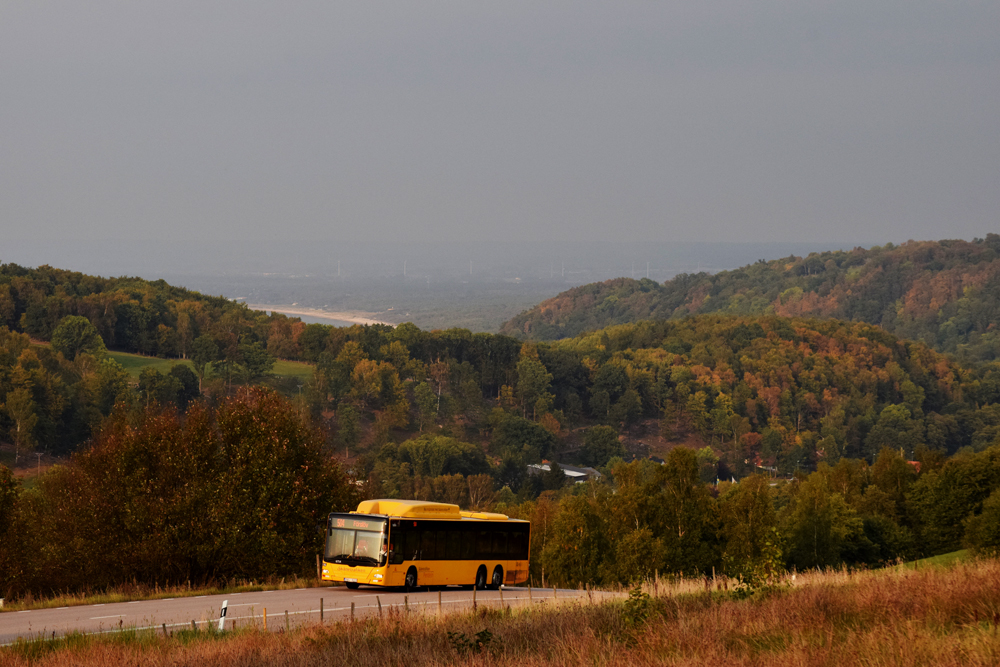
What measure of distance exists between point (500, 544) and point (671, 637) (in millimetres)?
21001

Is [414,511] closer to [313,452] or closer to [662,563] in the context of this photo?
[313,452]

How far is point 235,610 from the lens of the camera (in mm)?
23969

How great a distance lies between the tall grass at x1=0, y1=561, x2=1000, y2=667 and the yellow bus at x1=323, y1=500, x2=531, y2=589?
11.3m

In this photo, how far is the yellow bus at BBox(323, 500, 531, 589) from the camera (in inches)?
1159

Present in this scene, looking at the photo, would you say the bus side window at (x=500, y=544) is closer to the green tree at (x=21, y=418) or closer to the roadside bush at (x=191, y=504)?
the roadside bush at (x=191, y=504)

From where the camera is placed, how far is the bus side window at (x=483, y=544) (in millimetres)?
32719

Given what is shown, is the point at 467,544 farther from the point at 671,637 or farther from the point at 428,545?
the point at 671,637

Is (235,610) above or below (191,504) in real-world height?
above

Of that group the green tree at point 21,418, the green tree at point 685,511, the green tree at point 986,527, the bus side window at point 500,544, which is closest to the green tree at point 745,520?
the green tree at point 685,511

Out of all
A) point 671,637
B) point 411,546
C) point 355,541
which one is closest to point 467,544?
point 411,546

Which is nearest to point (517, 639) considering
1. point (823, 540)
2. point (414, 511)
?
point (414, 511)

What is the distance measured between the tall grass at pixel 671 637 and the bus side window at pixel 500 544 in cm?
1504

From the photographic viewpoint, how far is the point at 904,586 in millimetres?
16250

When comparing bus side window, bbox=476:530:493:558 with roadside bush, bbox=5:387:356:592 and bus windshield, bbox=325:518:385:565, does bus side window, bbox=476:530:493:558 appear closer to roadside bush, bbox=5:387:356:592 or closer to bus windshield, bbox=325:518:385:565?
bus windshield, bbox=325:518:385:565
